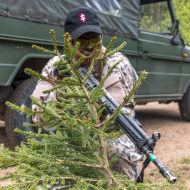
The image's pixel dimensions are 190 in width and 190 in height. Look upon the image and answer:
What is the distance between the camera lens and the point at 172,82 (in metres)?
7.01

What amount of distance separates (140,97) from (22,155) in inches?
170

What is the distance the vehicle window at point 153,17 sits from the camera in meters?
6.69

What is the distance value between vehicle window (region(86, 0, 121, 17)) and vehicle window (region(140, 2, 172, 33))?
2.20 feet

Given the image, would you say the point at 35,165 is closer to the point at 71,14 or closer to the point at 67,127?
the point at 67,127

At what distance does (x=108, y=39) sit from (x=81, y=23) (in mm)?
2814

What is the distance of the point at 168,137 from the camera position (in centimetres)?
638

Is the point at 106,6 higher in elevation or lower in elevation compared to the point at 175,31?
higher

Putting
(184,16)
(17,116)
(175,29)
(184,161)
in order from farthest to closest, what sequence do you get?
(184,16), (175,29), (184,161), (17,116)

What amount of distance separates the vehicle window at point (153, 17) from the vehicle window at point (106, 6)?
2.20 ft

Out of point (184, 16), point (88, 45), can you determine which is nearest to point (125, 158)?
point (88, 45)

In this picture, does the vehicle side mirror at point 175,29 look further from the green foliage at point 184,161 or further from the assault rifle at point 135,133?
the assault rifle at point 135,133

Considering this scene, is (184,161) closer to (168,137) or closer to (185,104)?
(168,137)

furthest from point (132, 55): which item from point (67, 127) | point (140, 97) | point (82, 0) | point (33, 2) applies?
point (67, 127)

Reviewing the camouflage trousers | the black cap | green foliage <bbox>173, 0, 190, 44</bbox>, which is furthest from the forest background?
the camouflage trousers
